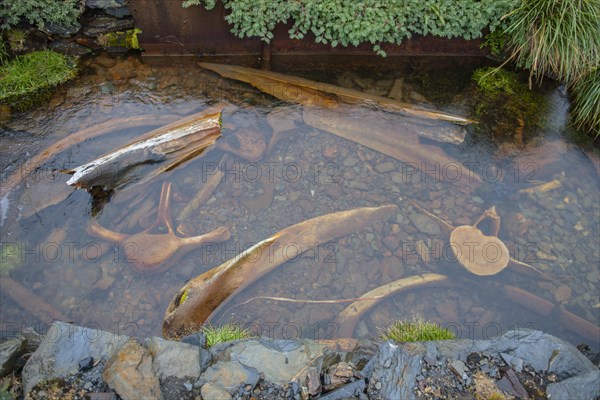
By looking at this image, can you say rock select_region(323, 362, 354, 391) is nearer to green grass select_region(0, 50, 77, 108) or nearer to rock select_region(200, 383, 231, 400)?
rock select_region(200, 383, 231, 400)

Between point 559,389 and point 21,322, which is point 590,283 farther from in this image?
point 21,322

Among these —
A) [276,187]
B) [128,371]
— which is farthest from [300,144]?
[128,371]

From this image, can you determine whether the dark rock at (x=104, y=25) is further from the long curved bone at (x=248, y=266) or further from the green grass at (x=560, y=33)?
the green grass at (x=560, y=33)

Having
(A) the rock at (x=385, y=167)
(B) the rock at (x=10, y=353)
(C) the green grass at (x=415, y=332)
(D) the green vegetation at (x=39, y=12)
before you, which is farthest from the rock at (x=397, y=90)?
(B) the rock at (x=10, y=353)

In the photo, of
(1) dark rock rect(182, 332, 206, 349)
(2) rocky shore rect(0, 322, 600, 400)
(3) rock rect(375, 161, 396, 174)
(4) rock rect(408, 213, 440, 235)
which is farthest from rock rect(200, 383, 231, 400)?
(3) rock rect(375, 161, 396, 174)

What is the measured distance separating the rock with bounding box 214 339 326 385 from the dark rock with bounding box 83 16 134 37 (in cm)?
583

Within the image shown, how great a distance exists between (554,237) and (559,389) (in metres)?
2.52

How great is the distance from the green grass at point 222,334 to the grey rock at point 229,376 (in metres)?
0.45

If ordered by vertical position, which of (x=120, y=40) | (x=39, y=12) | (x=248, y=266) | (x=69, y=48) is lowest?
(x=248, y=266)

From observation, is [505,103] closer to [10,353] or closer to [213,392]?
[213,392]

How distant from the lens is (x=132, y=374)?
3.91m

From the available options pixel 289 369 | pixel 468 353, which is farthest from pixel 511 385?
pixel 289 369

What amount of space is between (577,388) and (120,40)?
780 centimetres

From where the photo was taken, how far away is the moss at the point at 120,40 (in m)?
7.63
